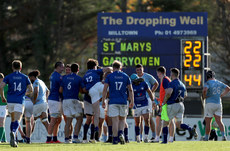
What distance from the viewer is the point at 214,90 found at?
18.7 meters

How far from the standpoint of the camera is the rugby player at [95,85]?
54.6 ft

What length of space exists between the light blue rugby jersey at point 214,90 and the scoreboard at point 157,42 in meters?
5.05

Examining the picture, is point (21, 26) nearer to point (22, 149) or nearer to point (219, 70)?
point (219, 70)

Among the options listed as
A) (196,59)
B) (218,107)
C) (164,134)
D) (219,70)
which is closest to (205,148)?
(164,134)

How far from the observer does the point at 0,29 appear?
3916 centimetres

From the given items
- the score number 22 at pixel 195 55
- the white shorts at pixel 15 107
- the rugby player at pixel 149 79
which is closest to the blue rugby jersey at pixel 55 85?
the white shorts at pixel 15 107

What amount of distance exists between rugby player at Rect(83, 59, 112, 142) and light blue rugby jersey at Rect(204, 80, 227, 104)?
3.22m

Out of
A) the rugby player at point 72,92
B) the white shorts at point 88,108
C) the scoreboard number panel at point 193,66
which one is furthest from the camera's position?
the scoreboard number panel at point 193,66

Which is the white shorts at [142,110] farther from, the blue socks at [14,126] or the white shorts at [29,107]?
the blue socks at [14,126]

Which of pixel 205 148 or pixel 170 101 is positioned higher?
pixel 170 101

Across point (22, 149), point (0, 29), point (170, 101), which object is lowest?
point (22, 149)

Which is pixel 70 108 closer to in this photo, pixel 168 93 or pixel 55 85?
pixel 55 85

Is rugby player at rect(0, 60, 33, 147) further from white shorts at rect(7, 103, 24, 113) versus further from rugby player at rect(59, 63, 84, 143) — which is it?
rugby player at rect(59, 63, 84, 143)

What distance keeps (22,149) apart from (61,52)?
25.7 m
